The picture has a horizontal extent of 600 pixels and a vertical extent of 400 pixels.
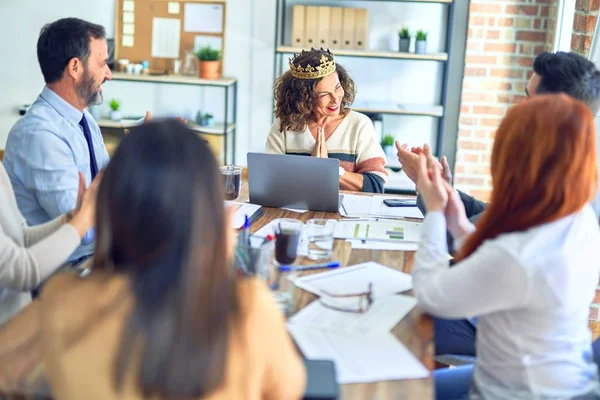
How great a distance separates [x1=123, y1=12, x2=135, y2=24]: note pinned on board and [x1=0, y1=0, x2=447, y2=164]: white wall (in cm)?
10

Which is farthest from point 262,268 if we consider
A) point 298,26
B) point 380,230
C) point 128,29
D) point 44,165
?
point 128,29

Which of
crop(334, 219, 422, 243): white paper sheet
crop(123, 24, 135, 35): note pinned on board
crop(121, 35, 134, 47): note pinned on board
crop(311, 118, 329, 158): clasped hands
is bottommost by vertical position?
crop(334, 219, 422, 243): white paper sheet

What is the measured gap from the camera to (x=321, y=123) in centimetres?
301

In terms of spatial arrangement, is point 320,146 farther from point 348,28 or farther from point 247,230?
point 348,28

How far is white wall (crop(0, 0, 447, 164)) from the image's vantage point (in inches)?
195

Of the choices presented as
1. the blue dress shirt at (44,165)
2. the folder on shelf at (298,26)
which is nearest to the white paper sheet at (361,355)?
the blue dress shirt at (44,165)

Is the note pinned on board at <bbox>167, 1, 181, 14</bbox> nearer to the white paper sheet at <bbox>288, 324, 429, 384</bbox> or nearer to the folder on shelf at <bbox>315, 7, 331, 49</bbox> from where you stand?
the folder on shelf at <bbox>315, 7, 331, 49</bbox>

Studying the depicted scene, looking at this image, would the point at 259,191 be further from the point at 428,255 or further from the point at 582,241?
the point at 582,241

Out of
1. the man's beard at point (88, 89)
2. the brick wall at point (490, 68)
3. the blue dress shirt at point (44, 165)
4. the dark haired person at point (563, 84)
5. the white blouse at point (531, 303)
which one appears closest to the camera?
the white blouse at point (531, 303)

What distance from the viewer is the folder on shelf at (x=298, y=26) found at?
15.6 ft

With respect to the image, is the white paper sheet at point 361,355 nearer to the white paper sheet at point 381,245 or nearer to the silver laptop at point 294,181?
the white paper sheet at point 381,245

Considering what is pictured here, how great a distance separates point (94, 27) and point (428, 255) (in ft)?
5.23

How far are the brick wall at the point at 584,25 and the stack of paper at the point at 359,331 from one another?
6.28 feet

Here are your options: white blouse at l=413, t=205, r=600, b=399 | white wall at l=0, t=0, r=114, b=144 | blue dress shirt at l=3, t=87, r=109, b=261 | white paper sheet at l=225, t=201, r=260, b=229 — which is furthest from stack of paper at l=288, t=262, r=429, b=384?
white wall at l=0, t=0, r=114, b=144
